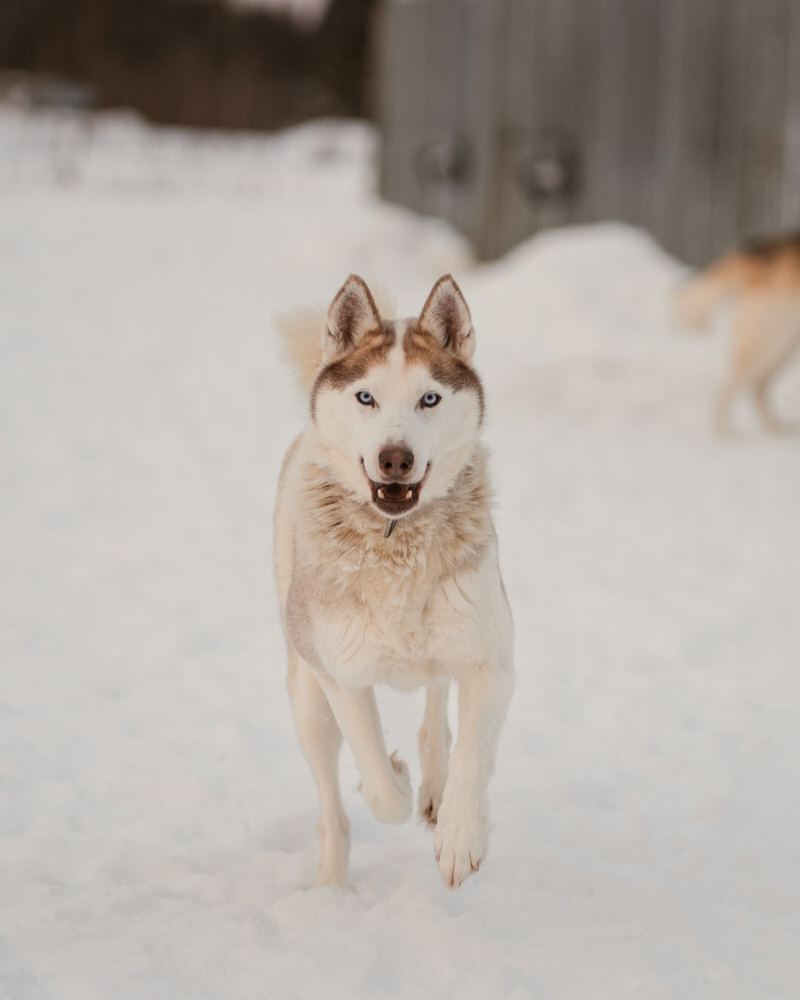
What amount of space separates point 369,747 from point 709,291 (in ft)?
19.9

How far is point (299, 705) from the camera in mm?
2729

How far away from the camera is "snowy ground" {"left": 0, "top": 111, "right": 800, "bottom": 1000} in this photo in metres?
2.47

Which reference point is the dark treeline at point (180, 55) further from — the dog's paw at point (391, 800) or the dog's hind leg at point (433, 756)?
the dog's paw at point (391, 800)

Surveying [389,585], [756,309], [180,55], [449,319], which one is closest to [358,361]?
[449,319]

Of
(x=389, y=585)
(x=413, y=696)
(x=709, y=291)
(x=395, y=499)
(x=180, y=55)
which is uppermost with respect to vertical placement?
(x=180, y=55)

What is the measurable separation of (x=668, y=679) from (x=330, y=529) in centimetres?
236

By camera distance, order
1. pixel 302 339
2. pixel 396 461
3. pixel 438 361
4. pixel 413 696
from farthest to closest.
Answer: pixel 413 696, pixel 302 339, pixel 438 361, pixel 396 461

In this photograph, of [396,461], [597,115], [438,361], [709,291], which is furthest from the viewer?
[597,115]

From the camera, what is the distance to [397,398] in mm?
2234

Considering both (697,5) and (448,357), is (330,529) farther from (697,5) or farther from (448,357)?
(697,5)

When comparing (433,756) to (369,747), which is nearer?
(369,747)

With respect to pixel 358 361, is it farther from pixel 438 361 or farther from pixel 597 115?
pixel 597 115

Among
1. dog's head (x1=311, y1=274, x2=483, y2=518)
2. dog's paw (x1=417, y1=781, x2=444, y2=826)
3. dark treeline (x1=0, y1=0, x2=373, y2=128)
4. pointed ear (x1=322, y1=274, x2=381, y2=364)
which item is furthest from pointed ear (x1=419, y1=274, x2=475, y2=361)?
dark treeline (x1=0, y1=0, x2=373, y2=128)

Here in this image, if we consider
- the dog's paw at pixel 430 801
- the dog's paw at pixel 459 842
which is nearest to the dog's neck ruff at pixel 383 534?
the dog's paw at pixel 459 842
